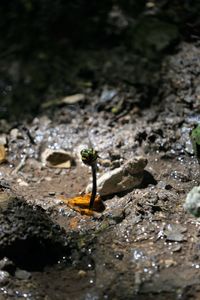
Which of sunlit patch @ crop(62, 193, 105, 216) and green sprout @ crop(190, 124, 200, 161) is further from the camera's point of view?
green sprout @ crop(190, 124, 200, 161)

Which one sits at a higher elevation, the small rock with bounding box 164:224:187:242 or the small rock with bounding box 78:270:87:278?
the small rock with bounding box 164:224:187:242

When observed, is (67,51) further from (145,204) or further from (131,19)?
(145,204)

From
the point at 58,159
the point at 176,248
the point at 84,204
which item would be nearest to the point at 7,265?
the point at 84,204

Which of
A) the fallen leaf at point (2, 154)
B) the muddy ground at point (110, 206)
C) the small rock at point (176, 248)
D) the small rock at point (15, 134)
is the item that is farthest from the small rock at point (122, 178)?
the small rock at point (15, 134)

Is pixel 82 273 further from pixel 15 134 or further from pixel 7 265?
pixel 15 134

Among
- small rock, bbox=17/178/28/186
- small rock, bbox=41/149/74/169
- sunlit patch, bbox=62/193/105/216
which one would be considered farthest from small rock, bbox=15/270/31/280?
small rock, bbox=41/149/74/169

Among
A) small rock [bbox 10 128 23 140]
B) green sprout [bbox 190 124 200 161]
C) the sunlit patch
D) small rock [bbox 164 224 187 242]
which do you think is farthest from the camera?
small rock [bbox 10 128 23 140]

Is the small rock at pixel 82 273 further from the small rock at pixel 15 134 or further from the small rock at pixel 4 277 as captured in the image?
the small rock at pixel 15 134

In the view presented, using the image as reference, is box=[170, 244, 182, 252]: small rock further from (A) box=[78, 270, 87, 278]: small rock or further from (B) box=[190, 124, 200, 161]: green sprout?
(B) box=[190, 124, 200, 161]: green sprout
